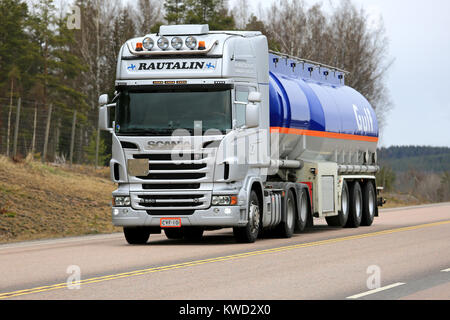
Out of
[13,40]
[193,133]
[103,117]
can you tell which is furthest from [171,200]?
[13,40]

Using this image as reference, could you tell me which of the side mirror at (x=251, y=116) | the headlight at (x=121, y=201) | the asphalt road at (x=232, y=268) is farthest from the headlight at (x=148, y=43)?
the asphalt road at (x=232, y=268)

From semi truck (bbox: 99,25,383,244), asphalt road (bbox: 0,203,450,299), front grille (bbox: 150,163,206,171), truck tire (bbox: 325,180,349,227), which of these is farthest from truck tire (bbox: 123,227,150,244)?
truck tire (bbox: 325,180,349,227)

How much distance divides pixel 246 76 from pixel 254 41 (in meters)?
1.15

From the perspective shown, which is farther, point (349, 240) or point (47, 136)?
point (47, 136)

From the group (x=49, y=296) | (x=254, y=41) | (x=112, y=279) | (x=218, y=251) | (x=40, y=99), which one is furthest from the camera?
(x=40, y=99)

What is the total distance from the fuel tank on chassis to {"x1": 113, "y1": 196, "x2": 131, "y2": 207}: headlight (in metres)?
3.84

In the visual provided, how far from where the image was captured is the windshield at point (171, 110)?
18.2m

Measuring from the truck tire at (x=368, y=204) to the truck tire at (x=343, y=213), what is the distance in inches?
52.3

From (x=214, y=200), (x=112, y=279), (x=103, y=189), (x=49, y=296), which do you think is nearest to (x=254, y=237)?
(x=214, y=200)

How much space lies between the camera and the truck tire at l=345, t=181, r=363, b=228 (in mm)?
26281

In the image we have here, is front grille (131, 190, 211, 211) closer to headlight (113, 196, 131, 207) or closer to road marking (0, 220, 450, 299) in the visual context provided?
headlight (113, 196, 131, 207)

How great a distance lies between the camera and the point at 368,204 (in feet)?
90.7

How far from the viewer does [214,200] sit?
18.4m

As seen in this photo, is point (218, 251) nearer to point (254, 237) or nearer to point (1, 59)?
point (254, 237)
